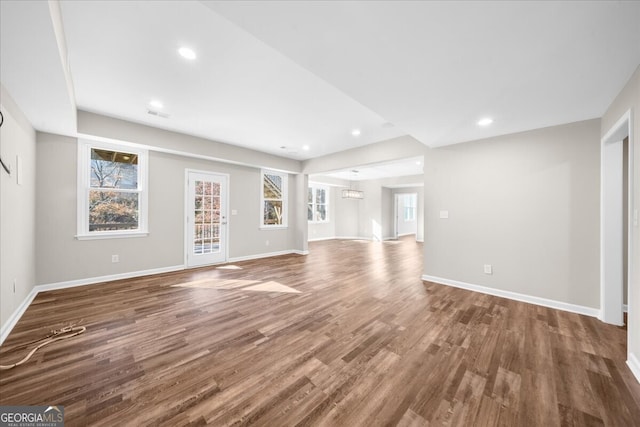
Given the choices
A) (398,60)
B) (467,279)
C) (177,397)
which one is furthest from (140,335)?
(467,279)

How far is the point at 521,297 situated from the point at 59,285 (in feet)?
22.9

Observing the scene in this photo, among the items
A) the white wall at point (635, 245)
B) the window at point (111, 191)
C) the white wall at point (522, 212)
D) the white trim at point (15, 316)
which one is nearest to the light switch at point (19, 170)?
the window at point (111, 191)

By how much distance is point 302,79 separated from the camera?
108 inches

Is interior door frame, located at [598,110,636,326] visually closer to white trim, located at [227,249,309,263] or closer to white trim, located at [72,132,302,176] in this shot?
white trim, located at [227,249,309,263]

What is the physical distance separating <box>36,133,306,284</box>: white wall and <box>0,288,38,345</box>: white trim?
1.53ft

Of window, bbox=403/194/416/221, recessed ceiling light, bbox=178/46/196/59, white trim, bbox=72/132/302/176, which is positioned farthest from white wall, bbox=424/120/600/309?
window, bbox=403/194/416/221

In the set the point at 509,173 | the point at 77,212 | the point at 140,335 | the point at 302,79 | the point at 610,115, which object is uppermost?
the point at 302,79

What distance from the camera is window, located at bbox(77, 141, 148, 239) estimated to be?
13.2ft

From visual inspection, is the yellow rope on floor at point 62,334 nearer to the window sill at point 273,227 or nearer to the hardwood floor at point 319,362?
the hardwood floor at point 319,362

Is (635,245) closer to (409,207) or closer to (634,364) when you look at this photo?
(634,364)

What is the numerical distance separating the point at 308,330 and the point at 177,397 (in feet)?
4.08

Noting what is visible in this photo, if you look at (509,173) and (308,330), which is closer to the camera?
(308,330)

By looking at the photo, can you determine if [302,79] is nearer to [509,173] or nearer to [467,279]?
[509,173]

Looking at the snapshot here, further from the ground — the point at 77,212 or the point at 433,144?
the point at 433,144
